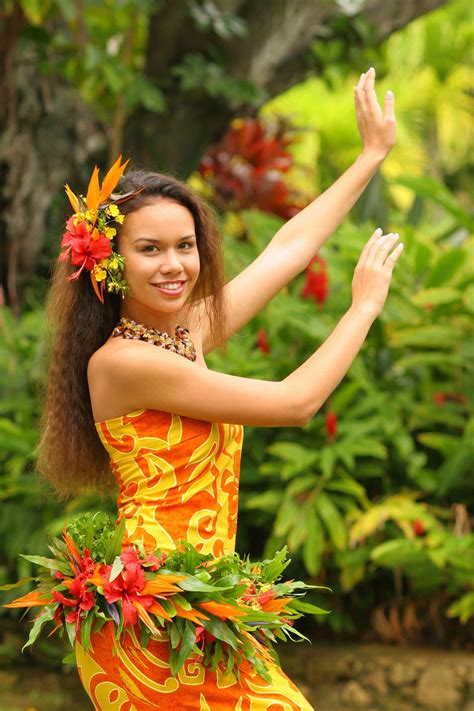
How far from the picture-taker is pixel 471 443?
4.71 metres

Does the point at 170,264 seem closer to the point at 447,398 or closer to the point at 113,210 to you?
the point at 113,210

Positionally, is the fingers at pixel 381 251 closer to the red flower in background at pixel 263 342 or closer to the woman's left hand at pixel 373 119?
the woman's left hand at pixel 373 119

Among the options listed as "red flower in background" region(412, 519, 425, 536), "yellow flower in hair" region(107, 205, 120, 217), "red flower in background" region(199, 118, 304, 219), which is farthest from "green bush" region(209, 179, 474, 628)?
"yellow flower in hair" region(107, 205, 120, 217)

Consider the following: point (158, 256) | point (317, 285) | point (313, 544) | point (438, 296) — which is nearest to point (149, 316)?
point (158, 256)

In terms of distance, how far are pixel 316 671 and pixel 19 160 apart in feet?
10.4

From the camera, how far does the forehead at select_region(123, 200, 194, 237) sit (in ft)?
7.88

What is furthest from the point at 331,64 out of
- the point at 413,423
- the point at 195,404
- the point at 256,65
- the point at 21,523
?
the point at 195,404

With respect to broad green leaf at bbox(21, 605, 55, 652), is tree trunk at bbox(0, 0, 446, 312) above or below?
above

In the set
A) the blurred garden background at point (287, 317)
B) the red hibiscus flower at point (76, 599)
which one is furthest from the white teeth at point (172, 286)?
the blurred garden background at point (287, 317)

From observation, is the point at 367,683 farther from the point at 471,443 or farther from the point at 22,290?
the point at 22,290

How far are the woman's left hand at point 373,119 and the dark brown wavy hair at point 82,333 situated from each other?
16.7 inches

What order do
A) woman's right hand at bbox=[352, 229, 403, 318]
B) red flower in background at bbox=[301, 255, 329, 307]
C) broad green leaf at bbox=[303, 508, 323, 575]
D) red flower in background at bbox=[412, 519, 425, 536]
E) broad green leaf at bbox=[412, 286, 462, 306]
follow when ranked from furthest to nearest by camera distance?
red flower in background at bbox=[301, 255, 329, 307]
broad green leaf at bbox=[412, 286, 462, 306]
red flower in background at bbox=[412, 519, 425, 536]
broad green leaf at bbox=[303, 508, 323, 575]
woman's right hand at bbox=[352, 229, 403, 318]

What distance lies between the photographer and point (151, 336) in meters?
2.47

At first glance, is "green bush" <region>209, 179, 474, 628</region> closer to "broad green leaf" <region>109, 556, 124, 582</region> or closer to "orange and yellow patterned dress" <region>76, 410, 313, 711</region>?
"orange and yellow patterned dress" <region>76, 410, 313, 711</region>
